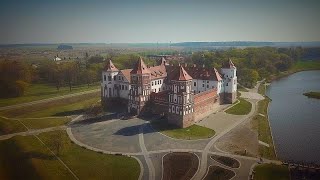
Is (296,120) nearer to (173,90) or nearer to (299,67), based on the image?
(173,90)

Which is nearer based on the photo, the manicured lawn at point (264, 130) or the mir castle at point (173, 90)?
the manicured lawn at point (264, 130)

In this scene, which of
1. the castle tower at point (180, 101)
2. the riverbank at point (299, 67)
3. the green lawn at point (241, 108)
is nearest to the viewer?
the castle tower at point (180, 101)

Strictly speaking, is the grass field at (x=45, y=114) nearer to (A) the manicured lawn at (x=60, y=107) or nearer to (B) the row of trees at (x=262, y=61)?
(A) the manicured lawn at (x=60, y=107)

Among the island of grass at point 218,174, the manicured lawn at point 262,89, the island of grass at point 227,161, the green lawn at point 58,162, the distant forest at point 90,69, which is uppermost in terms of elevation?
the distant forest at point 90,69

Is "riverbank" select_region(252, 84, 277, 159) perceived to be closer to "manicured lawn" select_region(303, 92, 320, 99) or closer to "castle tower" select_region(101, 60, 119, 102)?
"manicured lawn" select_region(303, 92, 320, 99)

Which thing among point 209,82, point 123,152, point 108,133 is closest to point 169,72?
point 209,82

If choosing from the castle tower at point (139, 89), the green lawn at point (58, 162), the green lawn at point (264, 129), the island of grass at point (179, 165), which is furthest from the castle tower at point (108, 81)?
the green lawn at point (264, 129)

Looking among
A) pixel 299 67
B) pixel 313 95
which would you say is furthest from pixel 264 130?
pixel 299 67

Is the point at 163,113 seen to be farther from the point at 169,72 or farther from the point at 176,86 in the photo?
the point at 169,72
